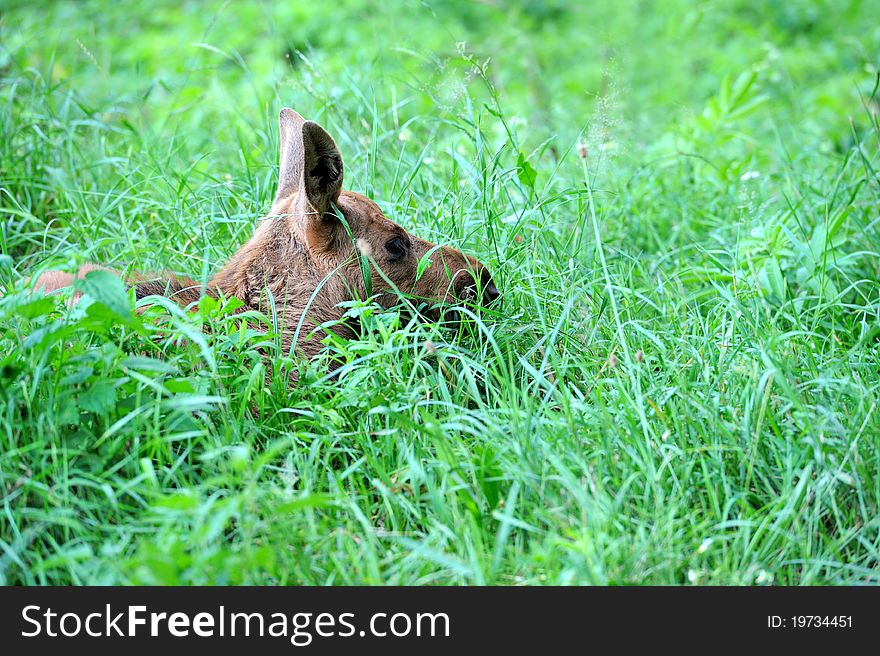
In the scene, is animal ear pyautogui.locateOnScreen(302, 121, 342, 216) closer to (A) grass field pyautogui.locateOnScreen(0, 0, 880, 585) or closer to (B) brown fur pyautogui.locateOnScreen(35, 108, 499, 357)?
(B) brown fur pyautogui.locateOnScreen(35, 108, 499, 357)

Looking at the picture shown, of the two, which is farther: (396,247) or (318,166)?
(396,247)

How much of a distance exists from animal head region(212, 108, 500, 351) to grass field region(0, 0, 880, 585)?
20 cm

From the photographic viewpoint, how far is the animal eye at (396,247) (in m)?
4.51

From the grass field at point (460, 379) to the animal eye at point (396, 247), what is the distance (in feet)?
1.03

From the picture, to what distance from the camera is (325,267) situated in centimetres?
441

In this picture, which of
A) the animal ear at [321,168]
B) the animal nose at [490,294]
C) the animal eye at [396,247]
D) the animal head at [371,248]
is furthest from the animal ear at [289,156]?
the animal nose at [490,294]

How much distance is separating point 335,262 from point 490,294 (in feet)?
2.36

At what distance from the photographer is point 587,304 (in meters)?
4.47

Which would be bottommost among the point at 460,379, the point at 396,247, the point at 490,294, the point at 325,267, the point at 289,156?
the point at 460,379

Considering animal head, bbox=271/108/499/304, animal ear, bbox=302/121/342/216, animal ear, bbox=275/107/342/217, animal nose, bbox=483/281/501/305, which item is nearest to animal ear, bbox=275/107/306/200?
animal ear, bbox=275/107/342/217

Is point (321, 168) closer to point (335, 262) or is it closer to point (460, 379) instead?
point (335, 262)

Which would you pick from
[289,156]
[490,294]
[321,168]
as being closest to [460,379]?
[490,294]

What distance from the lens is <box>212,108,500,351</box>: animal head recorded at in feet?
14.3

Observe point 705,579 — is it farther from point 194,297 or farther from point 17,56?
point 17,56
